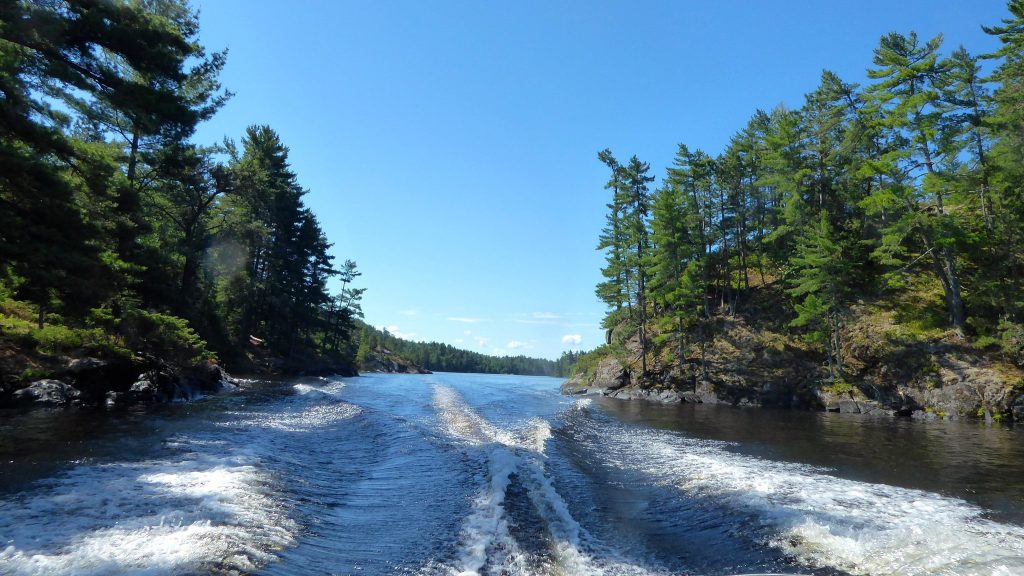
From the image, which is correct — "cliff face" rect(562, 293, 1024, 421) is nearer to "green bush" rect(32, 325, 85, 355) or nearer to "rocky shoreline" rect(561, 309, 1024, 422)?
"rocky shoreline" rect(561, 309, 1024, 422)

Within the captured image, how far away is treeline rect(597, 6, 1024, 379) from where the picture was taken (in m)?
23.7

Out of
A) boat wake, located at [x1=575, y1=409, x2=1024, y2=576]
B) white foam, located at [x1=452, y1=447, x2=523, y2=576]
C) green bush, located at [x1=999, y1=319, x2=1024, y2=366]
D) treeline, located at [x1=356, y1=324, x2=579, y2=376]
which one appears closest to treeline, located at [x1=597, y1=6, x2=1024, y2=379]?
green bush, located at [x1=999, y1=319, x2=1024, y2=366]

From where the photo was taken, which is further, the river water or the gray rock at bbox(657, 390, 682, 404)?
the gray rock at bbox(657, 390, 682, 404)

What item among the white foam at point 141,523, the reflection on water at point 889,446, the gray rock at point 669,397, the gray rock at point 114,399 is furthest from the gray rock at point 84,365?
the gray rock at point 669,397

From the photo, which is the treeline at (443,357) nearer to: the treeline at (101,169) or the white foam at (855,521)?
the treeline at (101,169)

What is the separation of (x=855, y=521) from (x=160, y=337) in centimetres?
2285

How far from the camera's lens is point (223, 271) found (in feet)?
121

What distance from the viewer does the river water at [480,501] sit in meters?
5.21

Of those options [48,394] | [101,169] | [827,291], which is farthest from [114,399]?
[827,291]

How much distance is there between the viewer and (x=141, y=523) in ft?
18.3

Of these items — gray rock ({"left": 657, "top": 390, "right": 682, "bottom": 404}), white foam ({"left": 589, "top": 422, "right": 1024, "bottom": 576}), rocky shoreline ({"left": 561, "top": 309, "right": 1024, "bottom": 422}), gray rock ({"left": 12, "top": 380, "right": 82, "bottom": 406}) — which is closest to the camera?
white foam ({"left": 589, "top": 422, "right": 1024, "bottom": 576})

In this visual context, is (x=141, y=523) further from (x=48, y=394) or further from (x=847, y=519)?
(x=48, y=394)

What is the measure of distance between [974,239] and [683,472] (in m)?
24.8

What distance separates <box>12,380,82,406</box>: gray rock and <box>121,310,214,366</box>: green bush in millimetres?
3295
